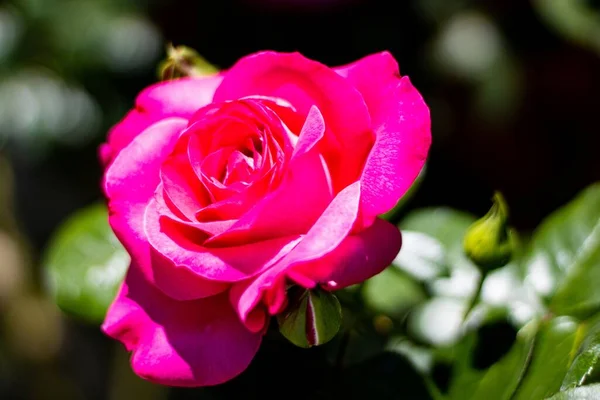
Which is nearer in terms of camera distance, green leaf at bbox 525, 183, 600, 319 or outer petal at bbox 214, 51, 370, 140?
outer petal at bbox 214, 51, 370, 140

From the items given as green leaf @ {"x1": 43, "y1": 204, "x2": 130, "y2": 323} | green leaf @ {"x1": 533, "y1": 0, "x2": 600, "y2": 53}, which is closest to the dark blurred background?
green leaf @ {"x1": 533, "y1": 0, "x2": 600, "y2": 53}

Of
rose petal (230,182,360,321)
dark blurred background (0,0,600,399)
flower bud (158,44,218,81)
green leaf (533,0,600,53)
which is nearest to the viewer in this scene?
rose petal (230,182,360,321)

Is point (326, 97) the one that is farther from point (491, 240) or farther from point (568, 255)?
point (568, 255)

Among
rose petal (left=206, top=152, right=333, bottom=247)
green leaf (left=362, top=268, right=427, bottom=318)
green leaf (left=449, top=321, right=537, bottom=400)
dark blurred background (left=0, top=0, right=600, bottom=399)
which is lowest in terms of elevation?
dark blurred background (left=0, top=0, right=600, bottom=399)

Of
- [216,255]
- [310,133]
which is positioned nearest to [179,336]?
[216,255]

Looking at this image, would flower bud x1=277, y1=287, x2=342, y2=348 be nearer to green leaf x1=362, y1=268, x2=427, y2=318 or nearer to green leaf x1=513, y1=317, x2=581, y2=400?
green leaf x1=513, y1=317, x2=581, y2=400

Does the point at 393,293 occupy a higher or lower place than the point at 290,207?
lower

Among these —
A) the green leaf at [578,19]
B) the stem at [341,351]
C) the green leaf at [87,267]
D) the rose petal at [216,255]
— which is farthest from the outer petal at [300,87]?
the green leaf at [578,19]

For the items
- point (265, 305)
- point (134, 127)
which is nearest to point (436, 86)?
point (134, 127)
